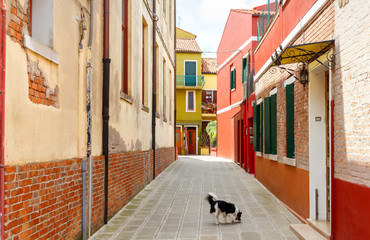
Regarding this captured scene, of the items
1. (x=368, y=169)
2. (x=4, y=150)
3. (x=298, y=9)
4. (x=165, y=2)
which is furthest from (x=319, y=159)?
(x=165, y=2)

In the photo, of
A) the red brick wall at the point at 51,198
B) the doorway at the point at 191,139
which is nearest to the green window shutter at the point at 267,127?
the red brick wall at the point at 51,198

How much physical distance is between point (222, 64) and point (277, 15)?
57.6 feet

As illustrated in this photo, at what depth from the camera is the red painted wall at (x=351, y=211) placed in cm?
437

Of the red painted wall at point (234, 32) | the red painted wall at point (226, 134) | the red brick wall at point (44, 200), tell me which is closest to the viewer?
the red brick wall at point (44, 200)

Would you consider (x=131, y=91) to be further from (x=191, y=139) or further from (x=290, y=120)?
(x=191, y=139)

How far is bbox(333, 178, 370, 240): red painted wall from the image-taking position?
14.3ft

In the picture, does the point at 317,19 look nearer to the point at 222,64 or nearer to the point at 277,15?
the point at 277,15

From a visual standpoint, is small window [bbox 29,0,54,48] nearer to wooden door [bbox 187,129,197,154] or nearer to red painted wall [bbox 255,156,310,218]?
red painted wall [bbox 255,156,310,218]

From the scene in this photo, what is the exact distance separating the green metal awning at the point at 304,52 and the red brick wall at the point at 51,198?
3.46 m

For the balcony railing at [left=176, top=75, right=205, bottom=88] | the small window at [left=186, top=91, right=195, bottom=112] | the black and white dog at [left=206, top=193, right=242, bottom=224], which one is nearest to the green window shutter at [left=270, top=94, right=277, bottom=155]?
the black and white dog at [left=206, top=193, right=242, bottom=224]

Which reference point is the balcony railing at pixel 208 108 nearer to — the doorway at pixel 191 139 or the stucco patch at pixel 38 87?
the doorway at pixel 191 139

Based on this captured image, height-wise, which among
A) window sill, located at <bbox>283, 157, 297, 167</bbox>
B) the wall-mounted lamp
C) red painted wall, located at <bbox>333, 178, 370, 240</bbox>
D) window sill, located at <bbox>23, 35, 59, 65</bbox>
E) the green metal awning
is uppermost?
the green metal awning

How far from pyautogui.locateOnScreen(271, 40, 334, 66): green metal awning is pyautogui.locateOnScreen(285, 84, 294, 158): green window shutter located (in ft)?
3.74

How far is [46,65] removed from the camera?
179 inches
